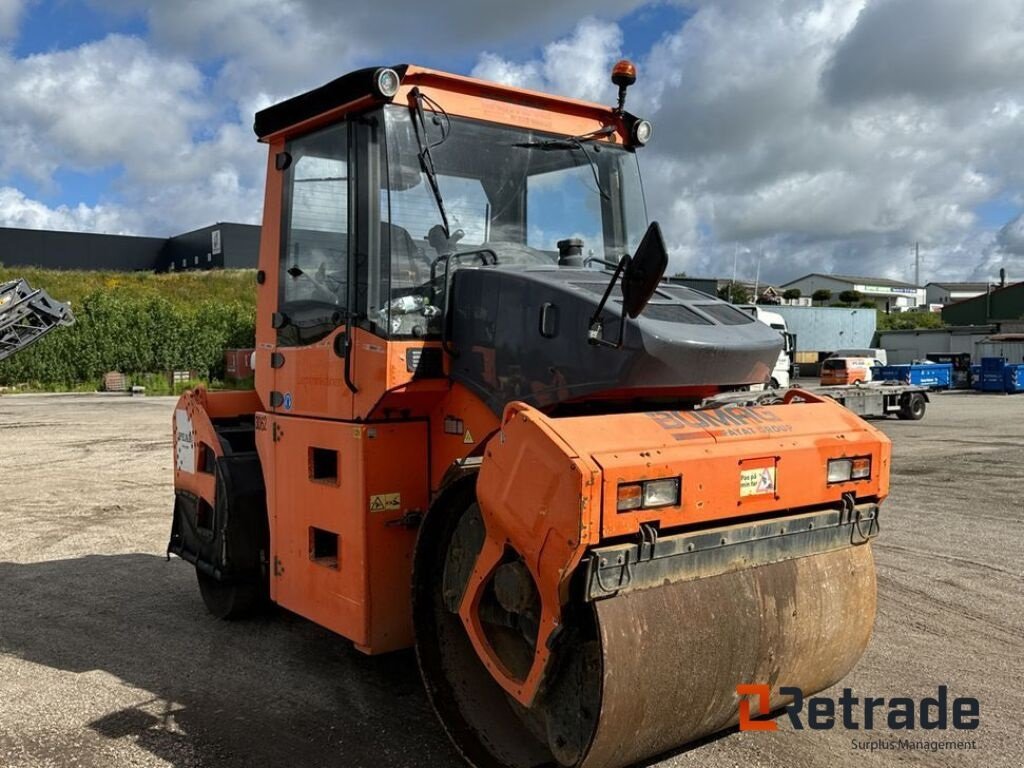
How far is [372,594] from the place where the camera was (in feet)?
13.6

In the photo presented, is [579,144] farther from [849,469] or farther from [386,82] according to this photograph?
[849,469]

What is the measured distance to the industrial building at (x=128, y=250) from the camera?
45938 millimetres

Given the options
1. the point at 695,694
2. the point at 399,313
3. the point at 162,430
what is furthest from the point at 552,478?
the point at 162,430

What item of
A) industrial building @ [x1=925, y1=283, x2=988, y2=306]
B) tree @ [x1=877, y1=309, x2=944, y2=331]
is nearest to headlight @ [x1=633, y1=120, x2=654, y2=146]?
tree @ [x1=877, y1=309, x2=944, y2=331]

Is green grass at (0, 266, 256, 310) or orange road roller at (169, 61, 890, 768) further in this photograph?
green grass at (0, 266, 256, 310)

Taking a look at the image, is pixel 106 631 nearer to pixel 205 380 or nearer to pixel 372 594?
pixel 372 594

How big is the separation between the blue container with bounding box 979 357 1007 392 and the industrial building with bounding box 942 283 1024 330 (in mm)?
25051

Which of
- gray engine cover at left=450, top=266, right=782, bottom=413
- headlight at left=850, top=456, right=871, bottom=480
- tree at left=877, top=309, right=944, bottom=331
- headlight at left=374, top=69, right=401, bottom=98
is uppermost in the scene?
tree at left=877, top=309, right=944, bottom=331

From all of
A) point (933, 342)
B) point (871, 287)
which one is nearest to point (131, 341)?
point (933, 342)

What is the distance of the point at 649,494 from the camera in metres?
3.10

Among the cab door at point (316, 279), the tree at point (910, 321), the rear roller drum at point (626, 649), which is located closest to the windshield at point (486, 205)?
the cab door at point (316, 279)

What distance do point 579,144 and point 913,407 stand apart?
19330 millimetres

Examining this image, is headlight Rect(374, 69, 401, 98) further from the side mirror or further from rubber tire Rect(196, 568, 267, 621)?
rubber tire Rect(196, 568, 267, 621)

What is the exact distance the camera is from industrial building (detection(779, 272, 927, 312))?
108312 mm
